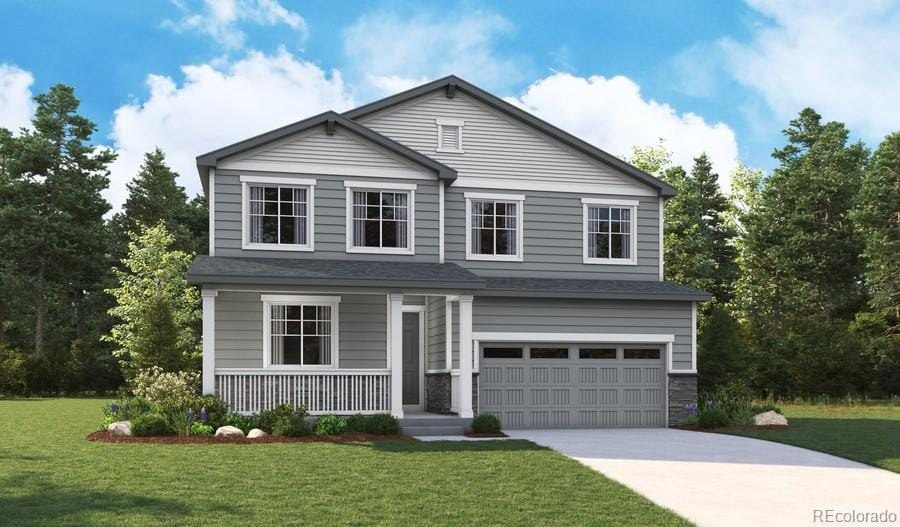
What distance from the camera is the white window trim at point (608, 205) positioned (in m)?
23.4

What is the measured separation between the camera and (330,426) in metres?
18.0

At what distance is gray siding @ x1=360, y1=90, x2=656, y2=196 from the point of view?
23234 millimetres

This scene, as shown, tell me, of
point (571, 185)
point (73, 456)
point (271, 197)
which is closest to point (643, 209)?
point (571, 185)

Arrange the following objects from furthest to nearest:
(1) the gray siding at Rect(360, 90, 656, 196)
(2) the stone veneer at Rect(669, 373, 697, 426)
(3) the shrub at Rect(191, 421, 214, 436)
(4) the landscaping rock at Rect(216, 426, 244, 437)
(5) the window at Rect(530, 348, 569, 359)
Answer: (1) the gray siding at Rect(360, 90, 656, 196) → (2) the stone veneer at Rect(669, 373, 697, 426) → (5) the window at Rect(530, 348, 569, 359) → (3) the shrub at Rect(191, 421, 214, 436) → (4) the landscaping rock at Rect(216, 426, 244, 437)

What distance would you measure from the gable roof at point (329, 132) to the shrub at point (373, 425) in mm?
6217

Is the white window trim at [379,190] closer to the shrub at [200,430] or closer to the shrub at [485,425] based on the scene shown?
the shrub at [485,425]

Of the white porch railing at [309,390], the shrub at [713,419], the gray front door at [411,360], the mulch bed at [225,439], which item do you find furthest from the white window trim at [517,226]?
the mulch bed at [225,439]

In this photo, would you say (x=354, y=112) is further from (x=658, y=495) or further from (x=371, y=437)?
(x=658, y=495)

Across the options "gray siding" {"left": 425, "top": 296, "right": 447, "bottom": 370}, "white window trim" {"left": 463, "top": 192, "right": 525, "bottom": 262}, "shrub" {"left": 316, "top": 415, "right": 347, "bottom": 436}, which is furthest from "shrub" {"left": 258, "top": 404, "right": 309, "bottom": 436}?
"white window trim" {"left": 463, "top": 192, "right": 525, "bottom": 262}

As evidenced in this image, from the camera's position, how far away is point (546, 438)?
1827cm

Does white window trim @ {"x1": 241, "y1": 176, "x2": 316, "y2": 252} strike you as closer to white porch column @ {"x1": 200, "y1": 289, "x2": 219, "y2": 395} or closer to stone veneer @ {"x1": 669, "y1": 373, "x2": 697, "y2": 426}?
white porch column @ {"x1": 200, "y1": 289, "x2": 219, "y2": 395}

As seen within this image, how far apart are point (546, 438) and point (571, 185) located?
25.3 ft

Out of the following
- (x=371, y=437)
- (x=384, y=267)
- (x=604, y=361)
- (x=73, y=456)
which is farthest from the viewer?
(x=604, y=361)

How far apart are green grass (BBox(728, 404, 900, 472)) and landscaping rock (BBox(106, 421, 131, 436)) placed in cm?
1254
